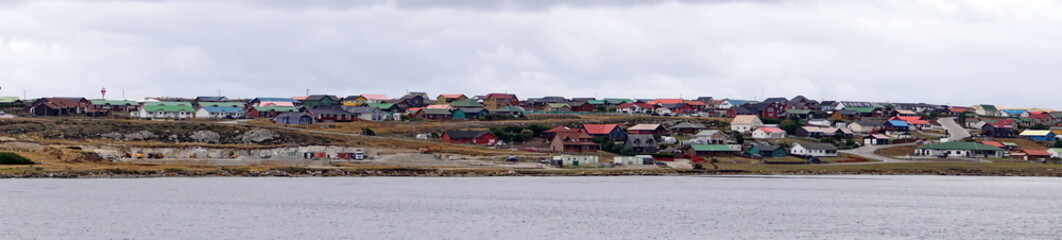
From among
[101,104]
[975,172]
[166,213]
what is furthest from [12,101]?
[975,172]

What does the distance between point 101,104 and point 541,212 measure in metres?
112

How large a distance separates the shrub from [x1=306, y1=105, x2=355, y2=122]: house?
5137 cm

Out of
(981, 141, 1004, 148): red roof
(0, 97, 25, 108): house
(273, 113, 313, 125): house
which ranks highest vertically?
(0, 97, 25, 108): house

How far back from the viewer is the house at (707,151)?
366 ft

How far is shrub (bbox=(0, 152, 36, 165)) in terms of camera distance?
82450 mm

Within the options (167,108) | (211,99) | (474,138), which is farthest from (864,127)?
(211,99)

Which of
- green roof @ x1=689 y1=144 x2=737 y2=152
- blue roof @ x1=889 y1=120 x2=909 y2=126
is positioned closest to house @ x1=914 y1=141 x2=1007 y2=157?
green roof @ x1=689 y1=144 x2=737 y2=152

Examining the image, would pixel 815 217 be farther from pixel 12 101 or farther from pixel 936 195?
pixel 12 101

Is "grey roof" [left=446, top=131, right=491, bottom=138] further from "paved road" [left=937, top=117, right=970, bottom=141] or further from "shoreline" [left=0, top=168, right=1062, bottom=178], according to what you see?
"paved road" [left=937, top=117, right=970, bottom=141]

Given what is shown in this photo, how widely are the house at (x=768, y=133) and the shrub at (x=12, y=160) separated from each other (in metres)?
79.9

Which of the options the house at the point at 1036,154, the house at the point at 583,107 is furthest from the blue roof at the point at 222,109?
the house at the point at 1036,154

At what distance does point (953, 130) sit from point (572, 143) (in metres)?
67.8

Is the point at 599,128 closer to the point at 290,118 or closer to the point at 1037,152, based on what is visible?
the point at 290,118

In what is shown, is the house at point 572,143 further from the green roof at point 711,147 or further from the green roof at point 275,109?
the green roof at point 275,109
